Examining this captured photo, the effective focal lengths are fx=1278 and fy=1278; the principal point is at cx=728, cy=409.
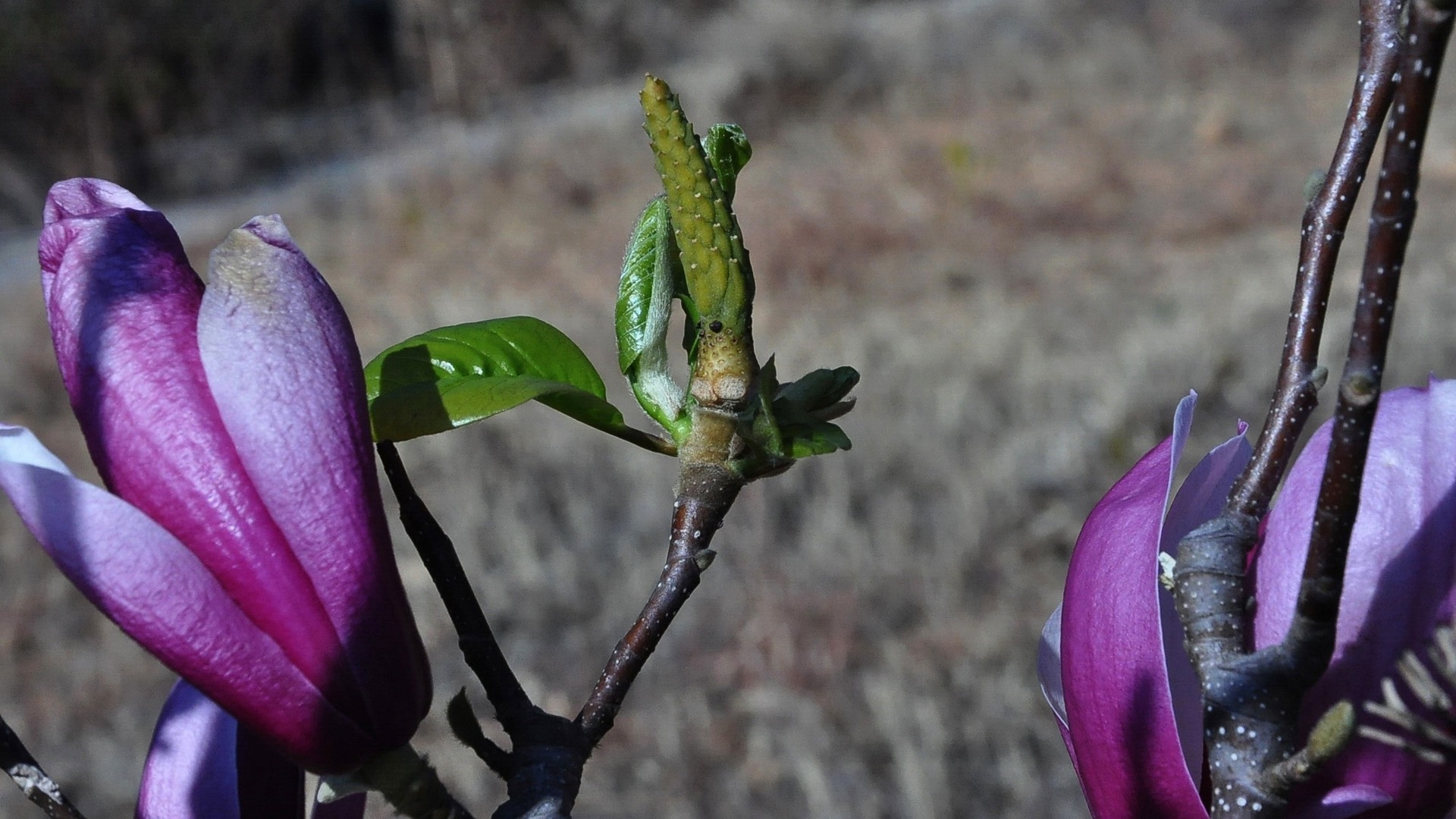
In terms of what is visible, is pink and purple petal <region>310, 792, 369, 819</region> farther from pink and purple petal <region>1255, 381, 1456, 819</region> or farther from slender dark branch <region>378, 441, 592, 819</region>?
pink and purple petal <region>1255, 381, 1456, 819</region>

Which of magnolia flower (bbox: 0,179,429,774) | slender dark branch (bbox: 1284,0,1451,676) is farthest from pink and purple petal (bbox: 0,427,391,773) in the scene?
slender dark branch (bbox: 1284,0,1451,676)

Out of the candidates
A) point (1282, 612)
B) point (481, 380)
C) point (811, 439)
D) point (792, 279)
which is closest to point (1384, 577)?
point (1282, 612)

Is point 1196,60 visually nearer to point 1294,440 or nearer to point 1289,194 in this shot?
Result: point 1289,194

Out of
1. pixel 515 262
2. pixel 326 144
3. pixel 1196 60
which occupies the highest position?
pixel 326 144

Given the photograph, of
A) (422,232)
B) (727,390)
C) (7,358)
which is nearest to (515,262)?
(422,232)

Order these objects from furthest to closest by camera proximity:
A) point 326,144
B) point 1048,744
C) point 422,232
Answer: point 326,144 < point 422,232 < point 1048,744

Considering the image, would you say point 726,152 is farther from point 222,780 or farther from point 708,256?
point 222,780

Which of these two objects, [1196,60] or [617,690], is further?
[1196,60]
